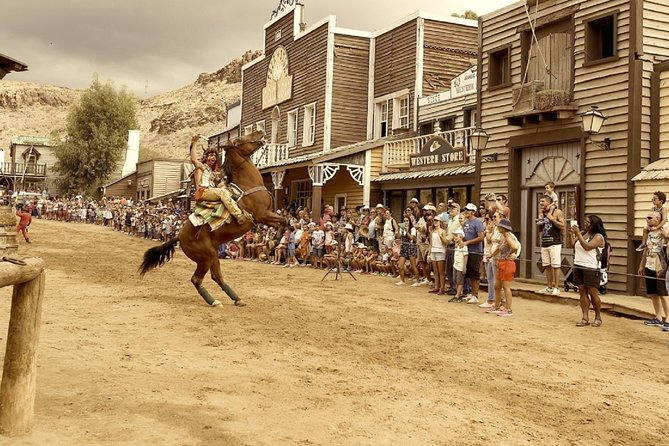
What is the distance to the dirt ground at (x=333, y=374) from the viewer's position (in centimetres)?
430

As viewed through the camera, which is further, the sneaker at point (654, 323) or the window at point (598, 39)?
the window at point (598, 39)

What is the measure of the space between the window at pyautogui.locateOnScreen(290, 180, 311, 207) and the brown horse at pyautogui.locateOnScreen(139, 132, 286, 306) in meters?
17.6

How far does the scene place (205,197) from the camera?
9711 millimetres

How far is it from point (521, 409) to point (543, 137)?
1077 centimetres

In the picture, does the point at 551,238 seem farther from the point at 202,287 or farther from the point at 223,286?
the point at 202,287

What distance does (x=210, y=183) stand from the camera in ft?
33.1

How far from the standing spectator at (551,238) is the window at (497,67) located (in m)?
5.51

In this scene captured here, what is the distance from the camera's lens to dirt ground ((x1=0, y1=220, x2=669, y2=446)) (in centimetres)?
→ 430

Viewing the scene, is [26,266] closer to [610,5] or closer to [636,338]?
[636,338]

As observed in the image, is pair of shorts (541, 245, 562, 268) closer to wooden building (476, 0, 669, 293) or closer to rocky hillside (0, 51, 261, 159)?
wooden building (476, 0, 669, 293)

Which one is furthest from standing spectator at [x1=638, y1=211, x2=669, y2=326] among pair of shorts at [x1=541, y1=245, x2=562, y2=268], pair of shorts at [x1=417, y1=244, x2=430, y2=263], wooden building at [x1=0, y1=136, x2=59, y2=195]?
wooden building at [x1=0, y1=136, x2=59, y2=195]

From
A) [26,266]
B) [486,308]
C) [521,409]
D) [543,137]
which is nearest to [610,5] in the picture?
[543,137]

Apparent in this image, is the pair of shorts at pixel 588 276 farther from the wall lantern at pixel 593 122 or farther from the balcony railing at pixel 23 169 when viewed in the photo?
the balcony railing at pixel 23 169

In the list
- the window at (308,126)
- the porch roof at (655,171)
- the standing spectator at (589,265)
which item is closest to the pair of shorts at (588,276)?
the standing spectator at (589,265)
